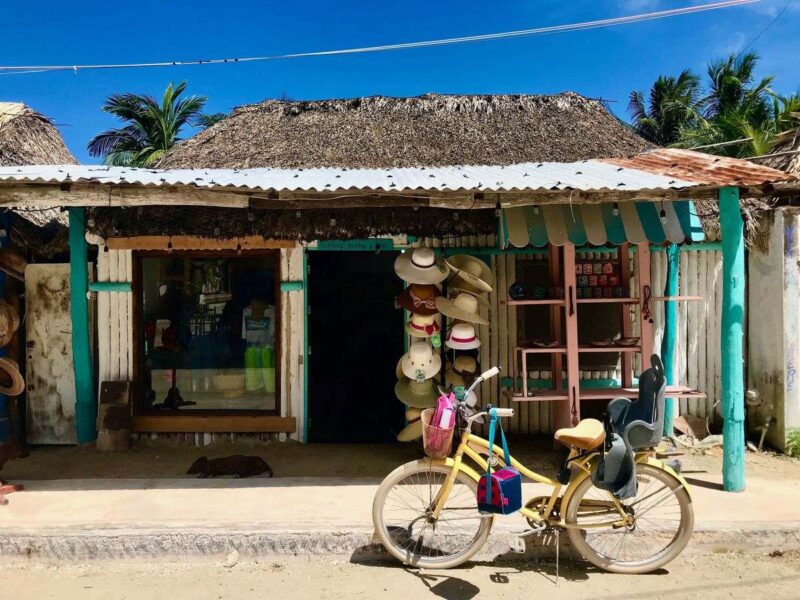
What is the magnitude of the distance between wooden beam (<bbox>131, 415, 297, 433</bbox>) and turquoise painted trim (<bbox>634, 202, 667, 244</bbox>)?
162 inches

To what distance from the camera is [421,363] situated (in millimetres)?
5785

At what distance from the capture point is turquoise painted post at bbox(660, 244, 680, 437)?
646 centimetres

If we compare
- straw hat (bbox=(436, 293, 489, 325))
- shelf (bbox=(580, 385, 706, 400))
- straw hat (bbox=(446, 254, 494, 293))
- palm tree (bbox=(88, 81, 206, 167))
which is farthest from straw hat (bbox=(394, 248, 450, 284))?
palm tree (bbox=(88, 81, 206, 167))

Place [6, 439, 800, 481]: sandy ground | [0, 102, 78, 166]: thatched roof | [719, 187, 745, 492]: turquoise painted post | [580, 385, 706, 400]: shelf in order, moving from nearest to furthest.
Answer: [719, 187, 745, 492]: turquoise painted post < [6, 439, 800, 481]: sandy ground < [580, 385, 706, 400]: shelf < [0, 102, 78, 166]: thatched roof

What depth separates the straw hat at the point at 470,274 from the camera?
18.8 feet

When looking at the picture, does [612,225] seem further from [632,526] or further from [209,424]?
[209,424]

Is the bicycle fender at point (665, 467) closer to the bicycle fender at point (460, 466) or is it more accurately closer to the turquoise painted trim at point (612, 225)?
the bicycle fender at point (460, 466)

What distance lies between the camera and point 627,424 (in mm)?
3660

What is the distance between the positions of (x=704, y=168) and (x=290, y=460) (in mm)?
4739

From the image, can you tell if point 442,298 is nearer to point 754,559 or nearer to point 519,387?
point 519,387

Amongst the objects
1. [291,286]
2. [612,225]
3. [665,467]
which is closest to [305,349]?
[291,286]

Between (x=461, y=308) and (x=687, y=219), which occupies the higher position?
(x=687, y=219)

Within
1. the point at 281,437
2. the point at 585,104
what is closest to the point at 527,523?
the point at 281,437

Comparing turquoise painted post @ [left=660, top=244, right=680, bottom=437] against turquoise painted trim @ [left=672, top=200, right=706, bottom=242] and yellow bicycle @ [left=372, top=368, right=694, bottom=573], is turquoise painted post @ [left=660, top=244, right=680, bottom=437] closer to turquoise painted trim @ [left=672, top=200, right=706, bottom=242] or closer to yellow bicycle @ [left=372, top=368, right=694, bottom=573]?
turquoise painted trim @ [left=672, top=200, right=706, bottom=242]
